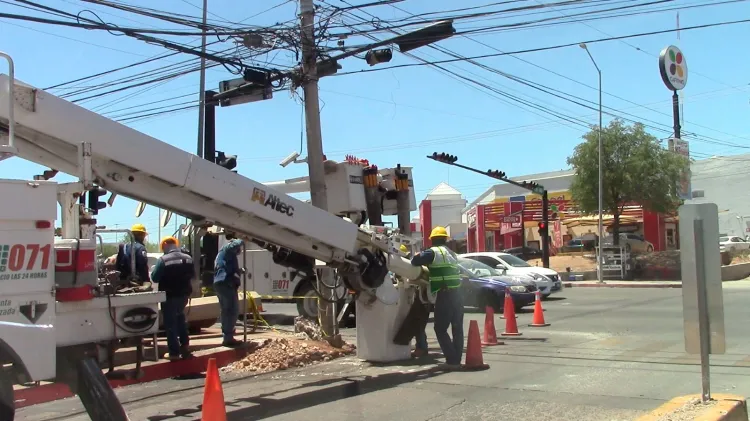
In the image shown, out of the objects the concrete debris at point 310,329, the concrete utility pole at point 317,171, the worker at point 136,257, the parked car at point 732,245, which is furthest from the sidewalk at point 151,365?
the parked car at point 732,245

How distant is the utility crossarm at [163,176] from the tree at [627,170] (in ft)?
87.1

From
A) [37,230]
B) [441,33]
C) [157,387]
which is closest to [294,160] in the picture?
[441,33]

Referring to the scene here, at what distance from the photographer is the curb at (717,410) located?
5566 mm

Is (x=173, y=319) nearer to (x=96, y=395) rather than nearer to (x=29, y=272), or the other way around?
(x=96, y=395)

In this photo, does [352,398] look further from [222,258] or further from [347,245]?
[222,258]

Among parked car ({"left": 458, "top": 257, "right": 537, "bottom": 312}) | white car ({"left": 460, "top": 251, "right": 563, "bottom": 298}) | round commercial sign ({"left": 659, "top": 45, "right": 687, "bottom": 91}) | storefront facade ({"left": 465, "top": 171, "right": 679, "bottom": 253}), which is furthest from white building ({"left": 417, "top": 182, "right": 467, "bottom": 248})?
parked car ({"left": 458, "top": 257, "right": 537, "bottom": 312})

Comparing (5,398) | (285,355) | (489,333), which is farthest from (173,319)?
(489,333)

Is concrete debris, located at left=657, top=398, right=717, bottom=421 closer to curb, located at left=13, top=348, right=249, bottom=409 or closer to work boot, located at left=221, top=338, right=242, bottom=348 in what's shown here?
curb, located at left=13, top=348, right=249, bottom=409

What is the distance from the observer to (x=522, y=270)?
20.1 m

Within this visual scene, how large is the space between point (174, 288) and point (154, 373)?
1.13 meters

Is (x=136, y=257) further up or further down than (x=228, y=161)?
further down

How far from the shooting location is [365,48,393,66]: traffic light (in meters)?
12.8

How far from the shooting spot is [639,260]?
32594mm

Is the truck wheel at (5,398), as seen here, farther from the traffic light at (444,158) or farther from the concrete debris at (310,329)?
the traffic light at (444,158)
